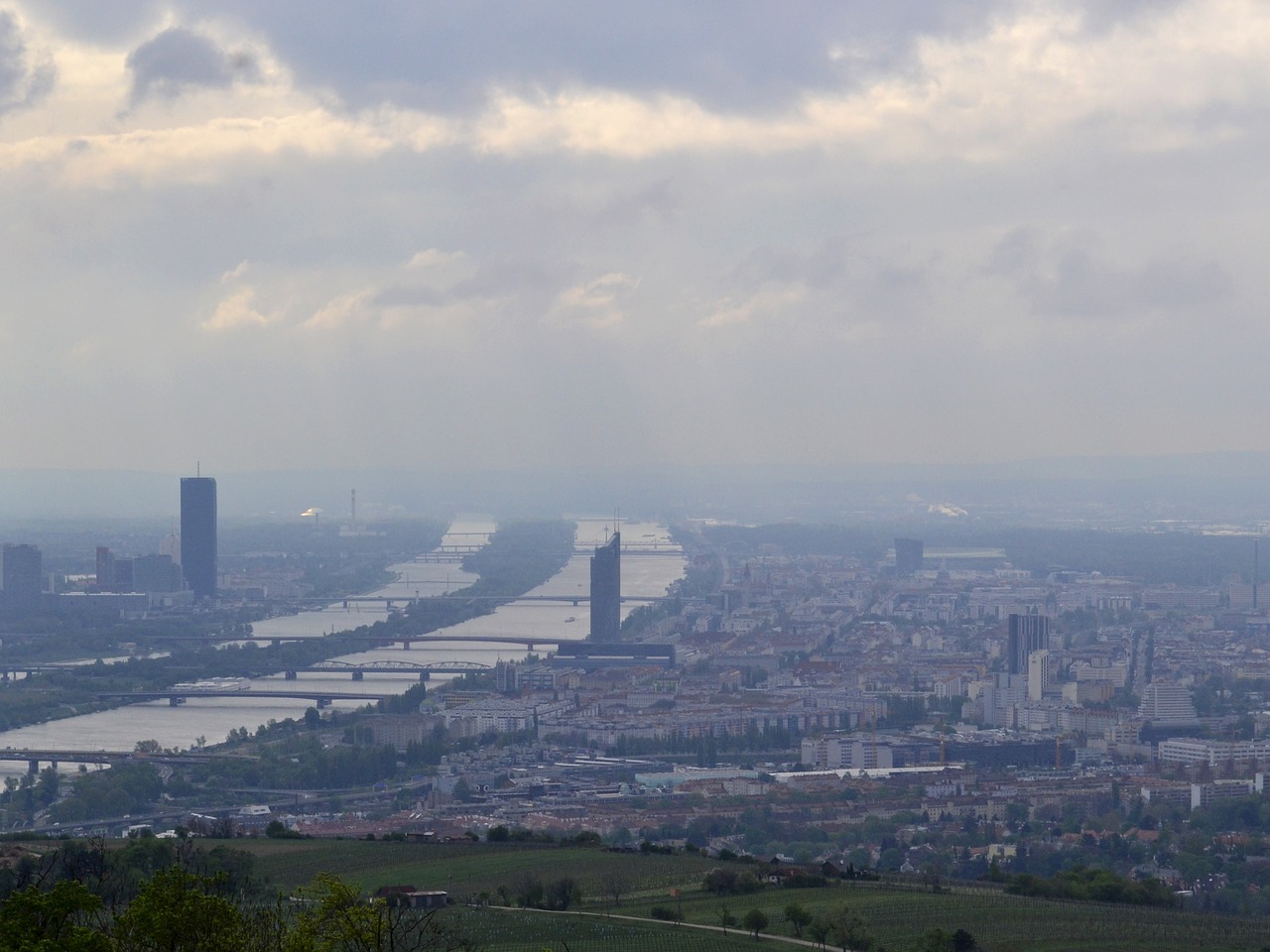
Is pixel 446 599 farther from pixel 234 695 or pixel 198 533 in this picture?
pixel 234 695

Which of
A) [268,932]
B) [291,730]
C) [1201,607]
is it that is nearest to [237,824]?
[291,730]

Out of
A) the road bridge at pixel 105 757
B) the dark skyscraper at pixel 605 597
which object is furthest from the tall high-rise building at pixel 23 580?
the road bridge at pixel 105 757

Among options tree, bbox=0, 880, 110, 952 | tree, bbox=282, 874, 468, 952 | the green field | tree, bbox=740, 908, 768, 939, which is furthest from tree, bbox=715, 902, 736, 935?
tree, bbox=0, 880, 110, 952

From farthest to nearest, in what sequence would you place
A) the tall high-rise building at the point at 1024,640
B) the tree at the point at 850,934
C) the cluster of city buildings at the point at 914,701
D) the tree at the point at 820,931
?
the tall high-rise building at the point at 1024,640 < the cluster of city buildings at the point at 914,701 < the tree at the point at 820,931 < the tree at the point at 850,934

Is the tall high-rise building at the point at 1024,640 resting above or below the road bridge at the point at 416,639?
above

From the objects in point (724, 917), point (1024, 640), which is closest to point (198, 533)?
point (1024, 640)

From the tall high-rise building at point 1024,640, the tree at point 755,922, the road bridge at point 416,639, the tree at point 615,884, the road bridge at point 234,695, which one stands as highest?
the tall high-rise building at point 1024,640

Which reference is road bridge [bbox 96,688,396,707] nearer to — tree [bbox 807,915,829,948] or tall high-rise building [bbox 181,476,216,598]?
tree [bbox 807,915,829,948]

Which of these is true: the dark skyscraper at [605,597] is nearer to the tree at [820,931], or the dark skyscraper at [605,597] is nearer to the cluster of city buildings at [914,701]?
the cluster of city buildings at [914,701]
